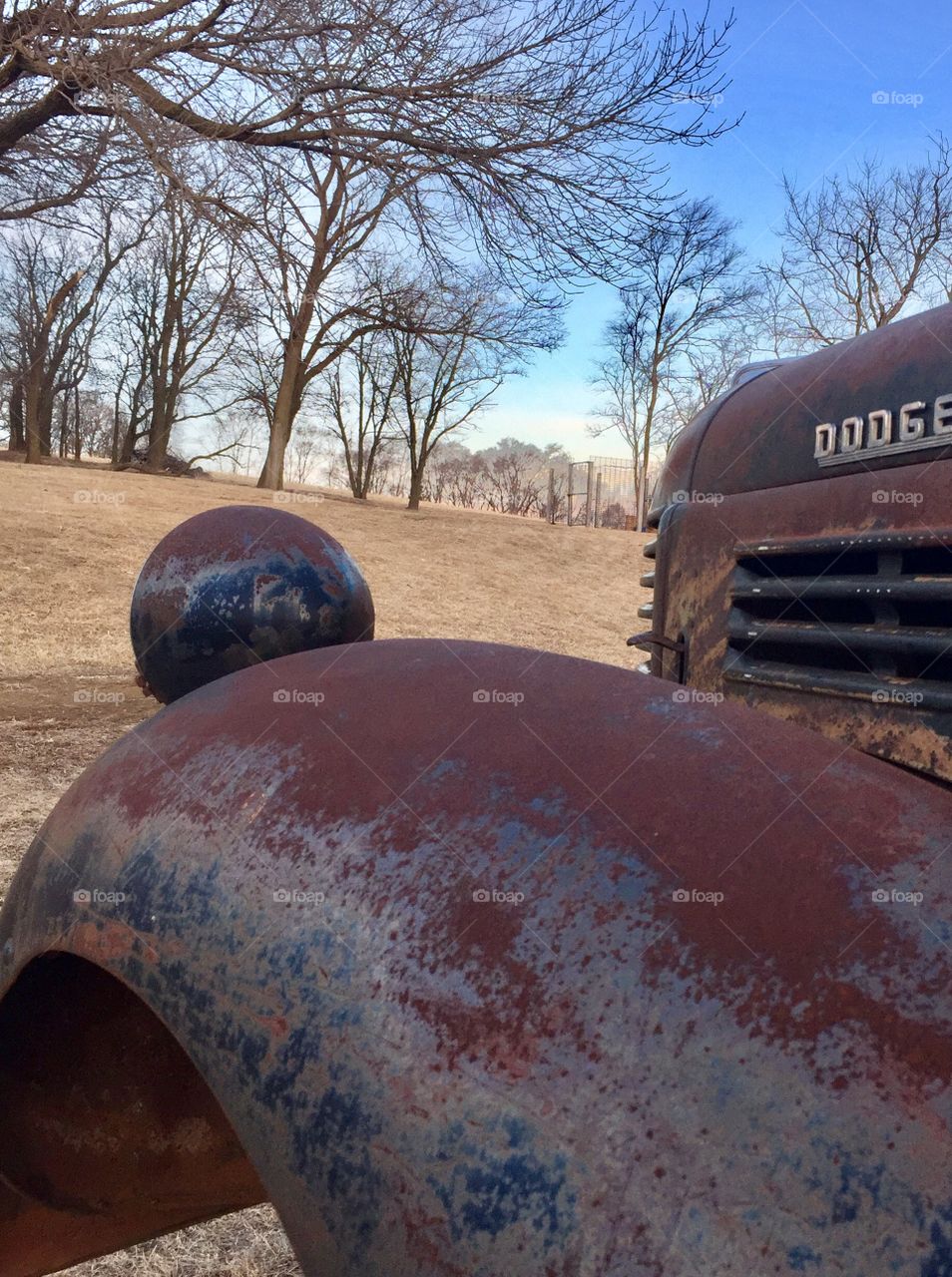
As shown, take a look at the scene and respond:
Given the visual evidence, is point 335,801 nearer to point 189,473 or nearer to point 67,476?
point 67,476

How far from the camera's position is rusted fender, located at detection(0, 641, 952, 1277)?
0.72 meters

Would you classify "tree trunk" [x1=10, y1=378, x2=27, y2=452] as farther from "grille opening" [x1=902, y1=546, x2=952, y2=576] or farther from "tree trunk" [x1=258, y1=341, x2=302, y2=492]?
"grille opening" [x1=902, y1=546, x2=952, y2=576]

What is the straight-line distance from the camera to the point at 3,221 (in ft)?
36.4

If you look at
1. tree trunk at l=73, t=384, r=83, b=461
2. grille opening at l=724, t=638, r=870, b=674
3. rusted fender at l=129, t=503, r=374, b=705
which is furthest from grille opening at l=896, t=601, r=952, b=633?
tree trunk at l=73, t=384, r=83, b=461

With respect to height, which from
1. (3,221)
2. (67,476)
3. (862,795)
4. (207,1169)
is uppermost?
(3,221)

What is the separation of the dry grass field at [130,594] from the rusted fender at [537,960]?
5.21 ft

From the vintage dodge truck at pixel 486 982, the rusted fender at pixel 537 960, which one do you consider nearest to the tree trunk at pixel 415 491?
the vintage dodge truck at pixel 486 982

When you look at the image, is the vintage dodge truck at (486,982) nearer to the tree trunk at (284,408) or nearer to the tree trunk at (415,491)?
the tree trunk at (284,408)

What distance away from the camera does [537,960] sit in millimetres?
832

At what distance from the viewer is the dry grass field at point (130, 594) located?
4703 mm

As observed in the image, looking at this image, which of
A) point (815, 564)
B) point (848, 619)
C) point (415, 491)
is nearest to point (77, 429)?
point (415, 491)

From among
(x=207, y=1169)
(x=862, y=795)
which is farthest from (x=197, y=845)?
(x=207, y=1169)

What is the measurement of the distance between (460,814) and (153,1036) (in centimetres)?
82

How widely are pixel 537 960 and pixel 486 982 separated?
5 cm
